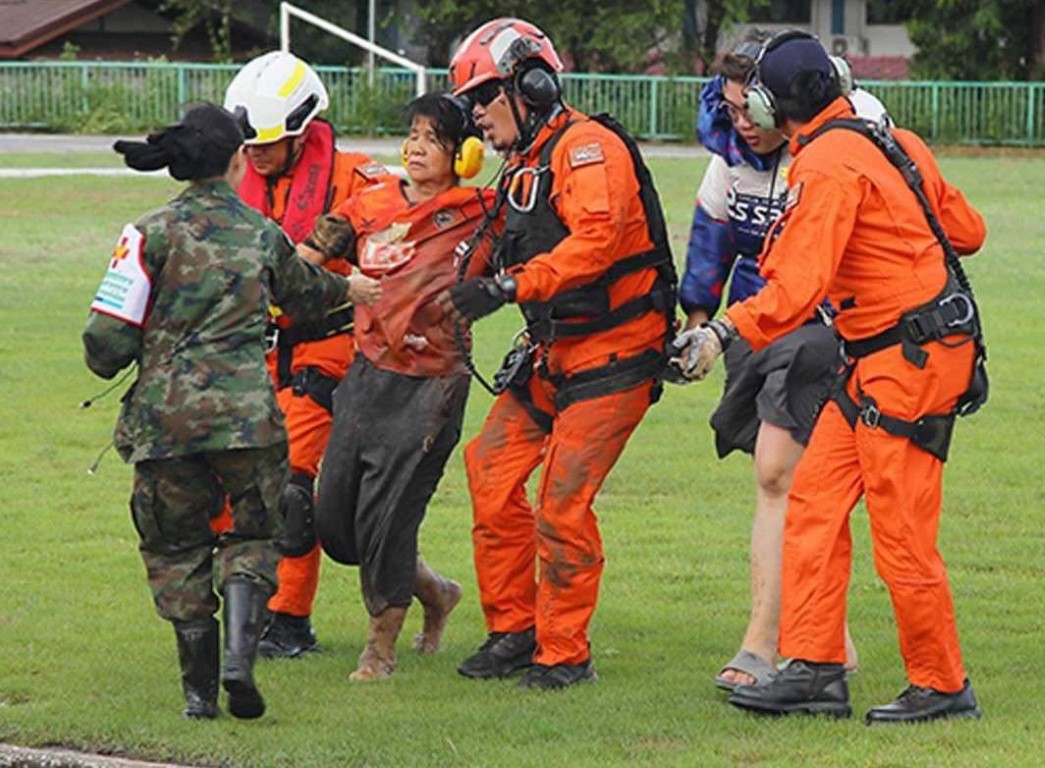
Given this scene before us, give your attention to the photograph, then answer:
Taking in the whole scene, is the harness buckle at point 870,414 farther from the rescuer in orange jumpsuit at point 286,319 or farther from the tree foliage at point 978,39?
the tree foliage at point 978,39

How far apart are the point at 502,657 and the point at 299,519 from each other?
36.9 inches

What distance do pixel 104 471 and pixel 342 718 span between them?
17.6 feet

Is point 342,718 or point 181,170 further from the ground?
point 181,170

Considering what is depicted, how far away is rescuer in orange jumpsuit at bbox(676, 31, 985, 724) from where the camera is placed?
668 centimetres

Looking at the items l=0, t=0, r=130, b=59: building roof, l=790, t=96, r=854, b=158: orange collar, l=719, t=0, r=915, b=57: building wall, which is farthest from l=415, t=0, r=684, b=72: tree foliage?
l=790, t=96, r=854, b=158: orange collar

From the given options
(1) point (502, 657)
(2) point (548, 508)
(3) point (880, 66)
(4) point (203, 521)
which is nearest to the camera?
(4) point (203, 521)

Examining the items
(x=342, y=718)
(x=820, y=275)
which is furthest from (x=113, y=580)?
(x=820, y=275)

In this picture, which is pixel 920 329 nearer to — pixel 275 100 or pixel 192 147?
pixel 192 147

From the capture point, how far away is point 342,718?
7152mm

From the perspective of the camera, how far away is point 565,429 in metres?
7.62

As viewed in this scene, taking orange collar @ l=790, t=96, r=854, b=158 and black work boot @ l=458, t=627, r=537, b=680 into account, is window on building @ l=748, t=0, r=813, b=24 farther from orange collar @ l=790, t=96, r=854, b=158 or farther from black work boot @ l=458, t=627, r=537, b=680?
orange collar @ l=790, t=96, r=854, b=158

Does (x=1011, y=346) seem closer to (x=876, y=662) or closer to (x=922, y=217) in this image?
(x=876, y=662)

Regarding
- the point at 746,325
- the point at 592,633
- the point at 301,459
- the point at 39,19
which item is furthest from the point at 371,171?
the point at 39,19

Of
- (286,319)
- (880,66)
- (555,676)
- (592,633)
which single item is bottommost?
(592,633)
